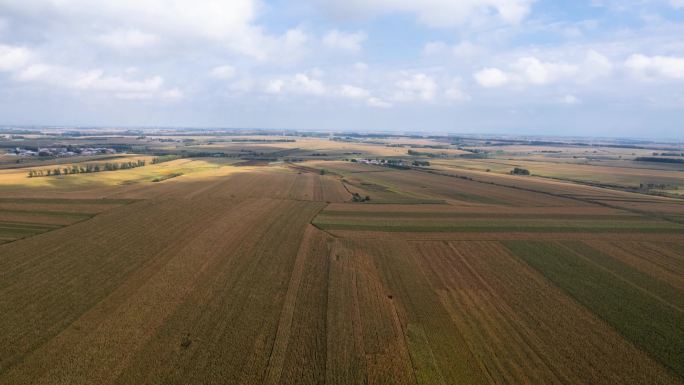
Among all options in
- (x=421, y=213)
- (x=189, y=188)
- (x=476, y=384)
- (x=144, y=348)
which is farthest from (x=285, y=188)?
(x=476, y=384)

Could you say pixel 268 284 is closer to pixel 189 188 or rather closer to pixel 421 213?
pixel 421 213

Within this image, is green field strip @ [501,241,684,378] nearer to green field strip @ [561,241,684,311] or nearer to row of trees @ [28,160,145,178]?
green field strip @ [561,241,684,311]

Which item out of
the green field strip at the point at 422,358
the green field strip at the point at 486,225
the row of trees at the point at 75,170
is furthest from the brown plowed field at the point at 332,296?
the row of trees at the point at 75,170

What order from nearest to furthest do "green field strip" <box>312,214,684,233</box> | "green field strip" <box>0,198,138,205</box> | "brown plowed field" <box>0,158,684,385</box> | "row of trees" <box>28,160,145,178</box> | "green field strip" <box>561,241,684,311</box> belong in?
"brown plowed field" <box>0,158,684,385</box> → "green field strip" <box>561,241,684,311</box> → "green field strip" <box>312,214,684,233</box> → "green field strip" <box>0,198,138,205</box> → "row of trees" <box>28,160,145,178</box>

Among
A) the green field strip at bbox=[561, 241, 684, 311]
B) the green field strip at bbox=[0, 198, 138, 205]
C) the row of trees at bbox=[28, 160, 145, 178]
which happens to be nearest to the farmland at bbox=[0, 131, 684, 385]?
the green field strip at bbox=[561, 241, 684, 311]

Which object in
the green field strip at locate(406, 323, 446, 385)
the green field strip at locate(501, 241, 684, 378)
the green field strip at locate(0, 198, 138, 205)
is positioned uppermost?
the green field strip at locate(0, 198, 138, 205)

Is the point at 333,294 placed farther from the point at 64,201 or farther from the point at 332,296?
the point at 64,201
